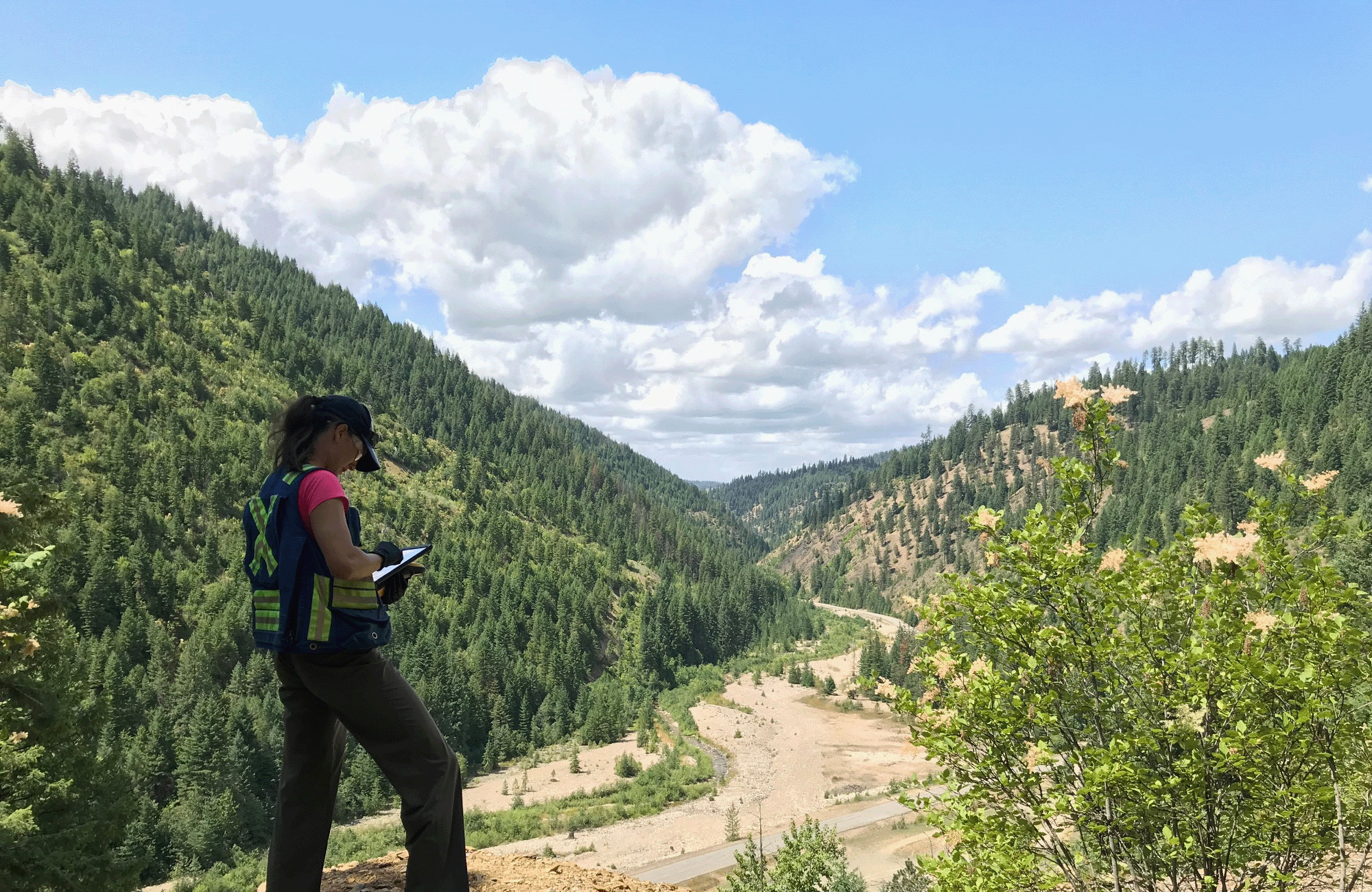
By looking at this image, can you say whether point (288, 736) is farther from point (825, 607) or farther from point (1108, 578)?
point (825, 607)

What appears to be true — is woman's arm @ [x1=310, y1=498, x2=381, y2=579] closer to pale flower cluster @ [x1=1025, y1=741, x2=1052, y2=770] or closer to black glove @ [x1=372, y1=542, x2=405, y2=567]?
black glove @ [x1=372, y1=542, x2=405, y2=567]

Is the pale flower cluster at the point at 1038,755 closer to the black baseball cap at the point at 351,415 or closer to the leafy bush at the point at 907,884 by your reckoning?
the black baseball cap at the point at 351,415

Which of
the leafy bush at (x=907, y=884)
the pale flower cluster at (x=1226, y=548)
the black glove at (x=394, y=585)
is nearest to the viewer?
the black glove at (x=394, y=585)

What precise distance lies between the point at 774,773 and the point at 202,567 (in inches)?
2409

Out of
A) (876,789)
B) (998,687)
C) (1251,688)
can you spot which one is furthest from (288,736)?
(876,789)

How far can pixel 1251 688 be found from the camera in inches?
212

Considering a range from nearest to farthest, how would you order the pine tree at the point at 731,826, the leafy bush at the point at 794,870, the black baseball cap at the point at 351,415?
the black baseball cap at the point at 351,415
the leafy bush at the point at 794,870
the pine tree at the point at 731,826

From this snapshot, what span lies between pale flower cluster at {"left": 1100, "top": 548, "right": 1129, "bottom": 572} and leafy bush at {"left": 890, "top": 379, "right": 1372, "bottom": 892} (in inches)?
0.8

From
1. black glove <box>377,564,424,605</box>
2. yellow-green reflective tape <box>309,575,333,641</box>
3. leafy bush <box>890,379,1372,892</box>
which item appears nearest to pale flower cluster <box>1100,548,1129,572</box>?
leafy bush <box>890,379,1372,892</box>

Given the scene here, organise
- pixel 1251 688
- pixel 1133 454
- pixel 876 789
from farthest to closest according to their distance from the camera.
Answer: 1. pixel 1133 454
2. pixel 876 789
3. pixel 1251 688

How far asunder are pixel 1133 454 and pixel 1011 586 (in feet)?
627

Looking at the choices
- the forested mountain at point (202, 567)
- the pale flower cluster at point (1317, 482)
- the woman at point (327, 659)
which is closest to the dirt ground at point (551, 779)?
the forested mountain at point (202, 567)

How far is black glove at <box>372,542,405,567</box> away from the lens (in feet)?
12.9

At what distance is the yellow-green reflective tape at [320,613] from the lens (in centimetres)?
343
